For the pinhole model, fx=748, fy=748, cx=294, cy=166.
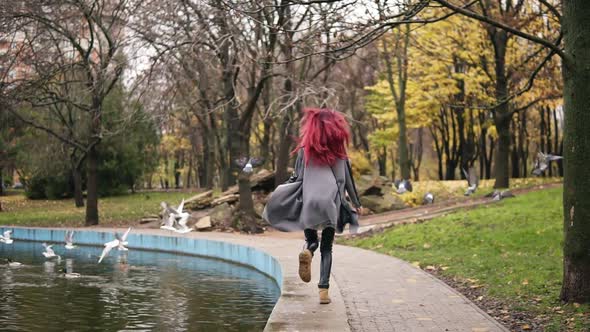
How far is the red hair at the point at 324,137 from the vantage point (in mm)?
8133

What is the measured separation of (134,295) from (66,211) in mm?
23384

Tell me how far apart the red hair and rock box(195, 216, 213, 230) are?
598 inches

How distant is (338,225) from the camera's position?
8383mm

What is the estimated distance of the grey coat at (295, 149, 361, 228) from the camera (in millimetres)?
8062

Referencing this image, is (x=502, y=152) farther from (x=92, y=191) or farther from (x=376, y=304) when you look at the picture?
(x=376, y=304)

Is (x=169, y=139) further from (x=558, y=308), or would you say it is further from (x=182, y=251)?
(x=558, y=308)

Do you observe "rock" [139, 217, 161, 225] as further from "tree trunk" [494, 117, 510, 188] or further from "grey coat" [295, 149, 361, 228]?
"grey coat" [295, 149, 361, 228]

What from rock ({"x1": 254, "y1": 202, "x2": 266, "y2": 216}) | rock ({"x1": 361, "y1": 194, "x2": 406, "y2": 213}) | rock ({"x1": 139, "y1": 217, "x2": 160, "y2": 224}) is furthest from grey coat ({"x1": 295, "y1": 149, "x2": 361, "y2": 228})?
rock ({"x1": 139, "y1": 217, "x2": 160, "y2": 224})

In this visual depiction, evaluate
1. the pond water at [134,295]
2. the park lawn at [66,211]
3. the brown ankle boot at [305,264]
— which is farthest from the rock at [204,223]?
the brown ankle boot at [305,264]

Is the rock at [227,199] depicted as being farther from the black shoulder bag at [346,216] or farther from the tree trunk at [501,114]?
the black shoulder bag at [346,216]

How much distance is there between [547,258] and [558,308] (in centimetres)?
418

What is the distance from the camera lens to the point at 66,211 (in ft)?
111

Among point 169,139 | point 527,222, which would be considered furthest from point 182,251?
point 169,139

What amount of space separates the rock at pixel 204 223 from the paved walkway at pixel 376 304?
1046cm
